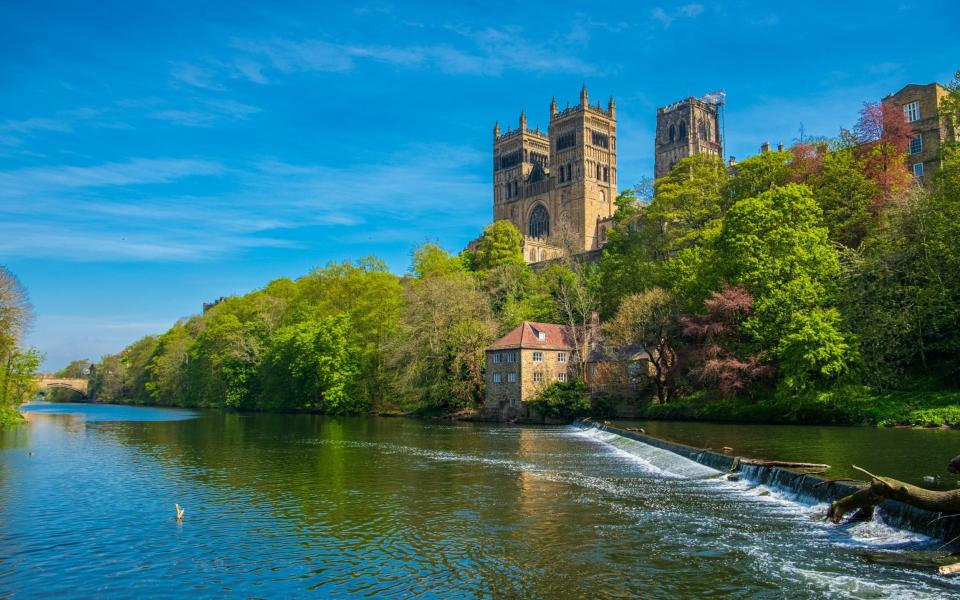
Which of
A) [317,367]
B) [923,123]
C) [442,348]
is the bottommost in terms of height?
[317,367]

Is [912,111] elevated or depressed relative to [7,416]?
elevated

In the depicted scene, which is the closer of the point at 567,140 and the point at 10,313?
the point at 10,313

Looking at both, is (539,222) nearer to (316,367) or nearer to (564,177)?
(564,177)

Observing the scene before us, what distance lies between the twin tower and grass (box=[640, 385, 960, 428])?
94083 millimetres

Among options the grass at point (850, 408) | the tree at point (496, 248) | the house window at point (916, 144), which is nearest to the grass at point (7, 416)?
the grass at point (850, 408)

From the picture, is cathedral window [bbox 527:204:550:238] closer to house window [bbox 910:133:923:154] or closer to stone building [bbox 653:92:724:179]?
stone building [bbox 653:92:724:179]

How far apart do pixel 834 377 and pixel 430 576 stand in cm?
3641

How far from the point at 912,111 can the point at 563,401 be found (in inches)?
1510

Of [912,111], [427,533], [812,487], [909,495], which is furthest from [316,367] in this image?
[909,495]

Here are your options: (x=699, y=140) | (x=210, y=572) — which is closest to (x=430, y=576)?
(x=210, y=572)

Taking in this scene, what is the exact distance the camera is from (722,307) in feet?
158

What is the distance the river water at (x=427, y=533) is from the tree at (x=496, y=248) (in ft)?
225

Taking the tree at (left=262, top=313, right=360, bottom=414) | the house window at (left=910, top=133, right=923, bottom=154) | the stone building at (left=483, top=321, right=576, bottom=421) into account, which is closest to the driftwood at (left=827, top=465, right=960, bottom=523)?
the stone building at (left=483, top=321, right=576, bottom=421)

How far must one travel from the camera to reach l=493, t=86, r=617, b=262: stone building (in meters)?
150
